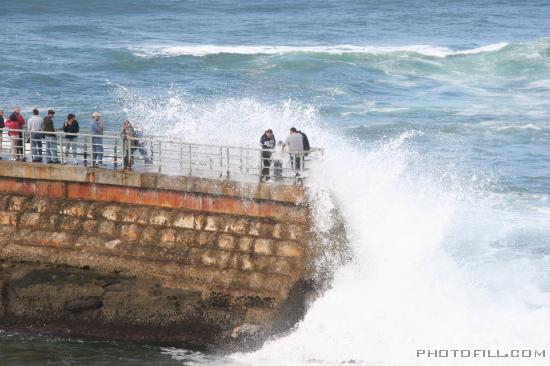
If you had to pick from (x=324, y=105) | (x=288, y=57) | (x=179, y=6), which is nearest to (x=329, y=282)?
(x=324, y=105)

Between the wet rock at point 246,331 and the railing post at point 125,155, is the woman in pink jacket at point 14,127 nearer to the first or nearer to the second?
the railing post at point 125,155

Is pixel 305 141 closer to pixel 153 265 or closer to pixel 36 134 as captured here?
pixel 153 265

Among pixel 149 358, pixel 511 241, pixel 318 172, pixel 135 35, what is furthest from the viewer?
pixel 135 35

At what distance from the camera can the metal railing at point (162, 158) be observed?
61.8ft

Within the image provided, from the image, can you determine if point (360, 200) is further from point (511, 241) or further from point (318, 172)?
point (511, 241)

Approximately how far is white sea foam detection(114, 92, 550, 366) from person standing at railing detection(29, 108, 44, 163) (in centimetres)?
322

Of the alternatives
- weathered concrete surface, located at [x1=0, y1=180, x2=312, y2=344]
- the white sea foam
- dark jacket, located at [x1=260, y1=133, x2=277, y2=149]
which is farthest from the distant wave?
dark jacket, located at [x1=260, y1=133, x2=277, y2=149]

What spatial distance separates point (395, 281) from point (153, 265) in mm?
4333

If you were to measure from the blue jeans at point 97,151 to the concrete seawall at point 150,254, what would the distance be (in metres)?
0.33

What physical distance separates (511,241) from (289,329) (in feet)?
25.7

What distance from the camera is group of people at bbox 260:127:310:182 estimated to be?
18.4m

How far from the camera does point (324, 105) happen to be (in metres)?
39.0

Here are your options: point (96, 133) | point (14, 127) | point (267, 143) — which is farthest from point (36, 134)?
point (267, 143)

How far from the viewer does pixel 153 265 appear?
18.8 meters
